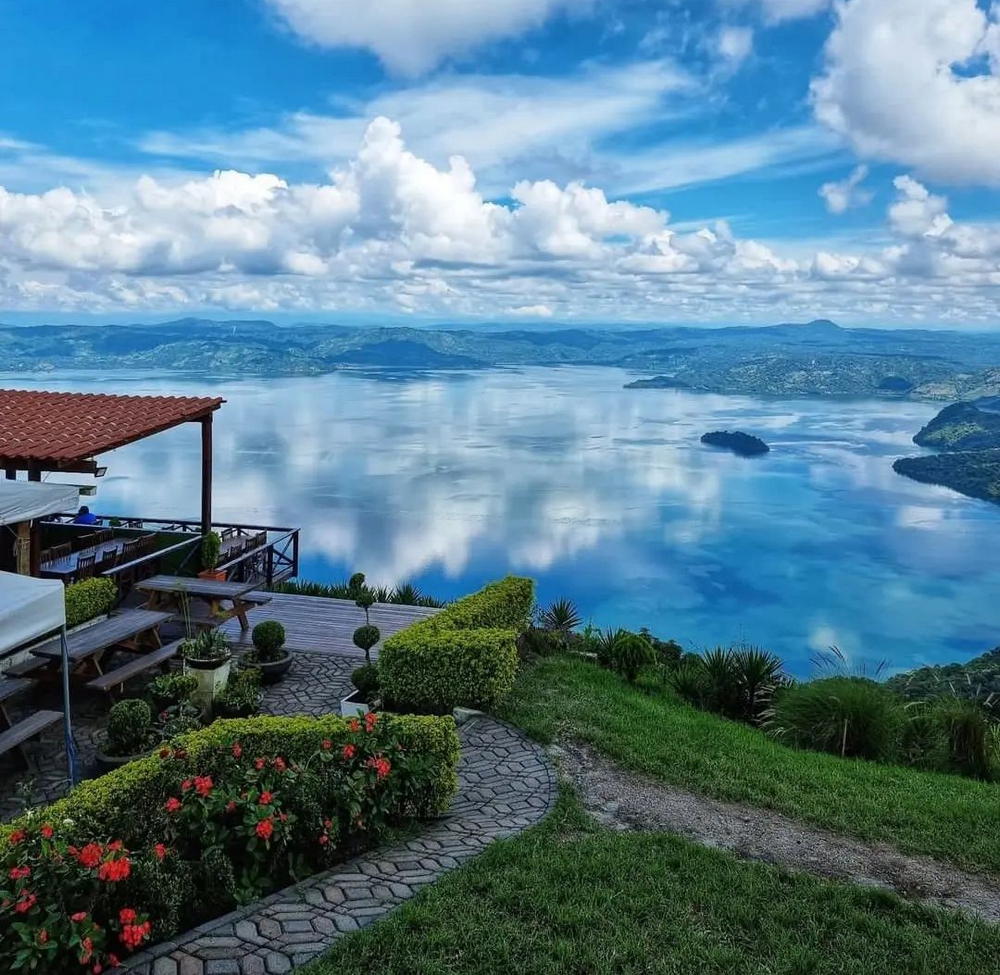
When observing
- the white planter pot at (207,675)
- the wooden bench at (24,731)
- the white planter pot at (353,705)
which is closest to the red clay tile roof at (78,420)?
the white planter pot at (207,675)

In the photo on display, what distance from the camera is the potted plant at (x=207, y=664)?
8.13 meters

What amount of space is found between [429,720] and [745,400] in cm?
19323

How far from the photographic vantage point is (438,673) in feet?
26.2

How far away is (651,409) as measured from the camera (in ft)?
620

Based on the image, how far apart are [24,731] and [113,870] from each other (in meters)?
3.35

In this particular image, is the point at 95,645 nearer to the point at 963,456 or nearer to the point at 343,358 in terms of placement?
the point at 963,456

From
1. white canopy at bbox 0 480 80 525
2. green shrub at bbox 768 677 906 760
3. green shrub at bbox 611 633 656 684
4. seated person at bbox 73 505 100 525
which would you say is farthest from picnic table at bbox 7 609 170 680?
green shrub at bbox 768 677 906 760

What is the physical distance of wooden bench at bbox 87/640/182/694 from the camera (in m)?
7.82

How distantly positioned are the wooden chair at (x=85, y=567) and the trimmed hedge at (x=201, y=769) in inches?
251

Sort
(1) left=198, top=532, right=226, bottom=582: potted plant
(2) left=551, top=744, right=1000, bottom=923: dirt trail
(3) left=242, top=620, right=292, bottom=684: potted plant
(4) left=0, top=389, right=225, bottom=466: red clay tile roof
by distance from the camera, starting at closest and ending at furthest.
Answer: (2) left=551, top=744, right=1000, bottom=923: dirt trail, (3) left=242, top=620, right=292, bottom=684: potted plant, (4) left=0, top=389, right=225, bottom=466: red clay tile roof, (1) left=198, top=532, right=226, bottom=582: potted plant

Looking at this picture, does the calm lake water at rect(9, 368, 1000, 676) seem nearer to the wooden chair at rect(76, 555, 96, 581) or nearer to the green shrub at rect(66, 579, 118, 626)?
the wooden chair at rect(76, 555, 96, 581)

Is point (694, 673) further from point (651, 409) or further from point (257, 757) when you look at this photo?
point (651, 409)

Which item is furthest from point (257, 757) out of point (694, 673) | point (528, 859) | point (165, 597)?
point (694, 673)

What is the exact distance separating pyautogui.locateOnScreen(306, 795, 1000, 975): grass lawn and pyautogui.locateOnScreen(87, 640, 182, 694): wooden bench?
4.56m
